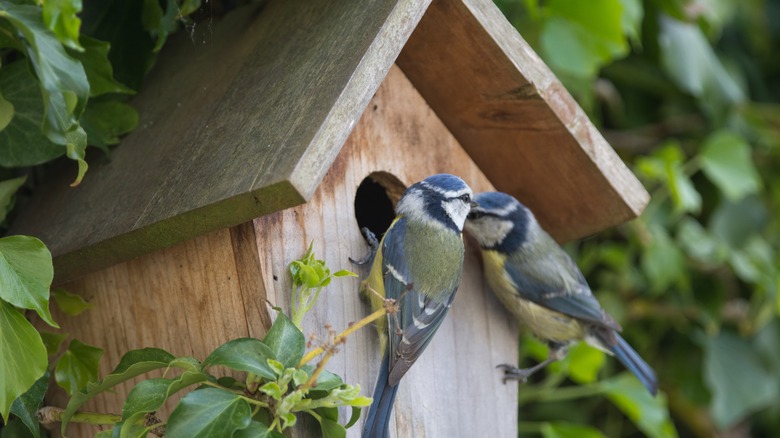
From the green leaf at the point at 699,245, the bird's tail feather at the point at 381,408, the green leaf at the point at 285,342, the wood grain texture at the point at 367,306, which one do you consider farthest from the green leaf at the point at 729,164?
the green leaf at the point at 285,342

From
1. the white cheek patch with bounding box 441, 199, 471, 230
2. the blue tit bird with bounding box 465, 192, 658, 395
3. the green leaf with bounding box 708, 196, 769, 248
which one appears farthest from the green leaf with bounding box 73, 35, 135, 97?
the green leaf with bounding box 708, 196, 769, 248

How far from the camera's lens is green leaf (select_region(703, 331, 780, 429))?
2.88 metres

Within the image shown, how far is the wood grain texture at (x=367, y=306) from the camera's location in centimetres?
156

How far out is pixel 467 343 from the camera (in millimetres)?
1896

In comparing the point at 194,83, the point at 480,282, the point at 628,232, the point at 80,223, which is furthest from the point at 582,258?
the point at 80,223

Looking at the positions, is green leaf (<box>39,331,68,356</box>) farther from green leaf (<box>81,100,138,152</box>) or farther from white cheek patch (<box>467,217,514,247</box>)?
white cheek patch (<box>467,217,514,247</box>)

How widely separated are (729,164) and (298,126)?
1.70 m

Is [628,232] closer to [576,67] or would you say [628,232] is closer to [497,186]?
[576,67]

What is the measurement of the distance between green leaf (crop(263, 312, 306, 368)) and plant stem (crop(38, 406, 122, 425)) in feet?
0.96

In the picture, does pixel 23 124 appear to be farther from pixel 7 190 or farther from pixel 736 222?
pixel 736 222

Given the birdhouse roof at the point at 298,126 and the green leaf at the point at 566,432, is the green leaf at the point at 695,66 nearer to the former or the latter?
the birdhouse roof at the point at 298,126

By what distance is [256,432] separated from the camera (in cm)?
133

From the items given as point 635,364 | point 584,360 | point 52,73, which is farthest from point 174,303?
point 584,360

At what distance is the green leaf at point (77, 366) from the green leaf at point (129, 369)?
0.41 ft
